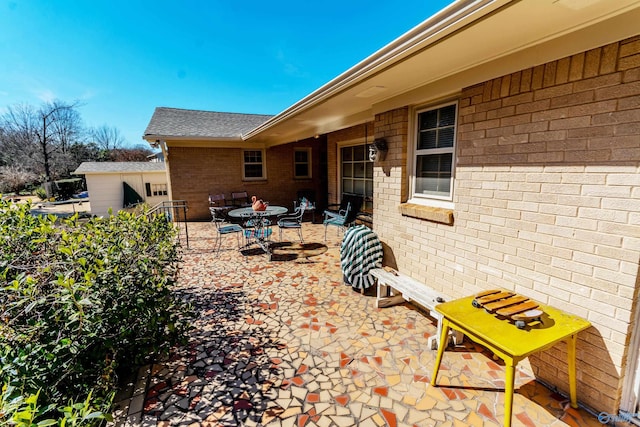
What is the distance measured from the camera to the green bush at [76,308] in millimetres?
1622

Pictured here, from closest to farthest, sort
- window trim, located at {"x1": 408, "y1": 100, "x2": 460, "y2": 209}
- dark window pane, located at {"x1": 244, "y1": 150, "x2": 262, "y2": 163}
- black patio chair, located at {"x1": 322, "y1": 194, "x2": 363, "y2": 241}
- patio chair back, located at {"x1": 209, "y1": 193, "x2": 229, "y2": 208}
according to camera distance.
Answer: window trim, located at {"x1": 408, "y1": 100, "x2": 460, "y2": 209} → black patio chair, located at {"x1": 322, "y1": 194, "x2": 363, "y2": 241} → patio chair back, located at {"x1": 209, "y1": 193, "x2": 229, "y2": 208} → dark window pane, located at {"x1": 244, "y1": 150, "x2": 262, "y2": 163}

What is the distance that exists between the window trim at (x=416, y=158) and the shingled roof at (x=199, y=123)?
7105 millimetres

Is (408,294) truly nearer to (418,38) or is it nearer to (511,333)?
(511,333)

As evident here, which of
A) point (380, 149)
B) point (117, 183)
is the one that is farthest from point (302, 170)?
point (117, 183)

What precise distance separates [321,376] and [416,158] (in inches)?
113

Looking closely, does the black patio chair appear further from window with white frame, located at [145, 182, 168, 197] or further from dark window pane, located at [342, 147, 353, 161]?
window with white frame, located at [145, 182, 168, 197]

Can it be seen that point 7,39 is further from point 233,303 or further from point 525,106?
point 525,106

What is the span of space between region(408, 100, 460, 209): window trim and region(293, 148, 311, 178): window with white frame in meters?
7.62

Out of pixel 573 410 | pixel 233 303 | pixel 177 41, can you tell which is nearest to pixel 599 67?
pixel 573 410

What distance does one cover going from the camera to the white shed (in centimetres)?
1706

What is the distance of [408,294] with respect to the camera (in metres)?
3.24

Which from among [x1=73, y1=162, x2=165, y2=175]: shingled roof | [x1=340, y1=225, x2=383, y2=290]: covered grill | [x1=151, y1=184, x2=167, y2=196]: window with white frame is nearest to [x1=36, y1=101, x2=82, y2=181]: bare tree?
[x1=73, y1=162, x2=165, y2=175]: shingled roof

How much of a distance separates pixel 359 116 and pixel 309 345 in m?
4.13

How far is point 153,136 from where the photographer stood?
834cm
